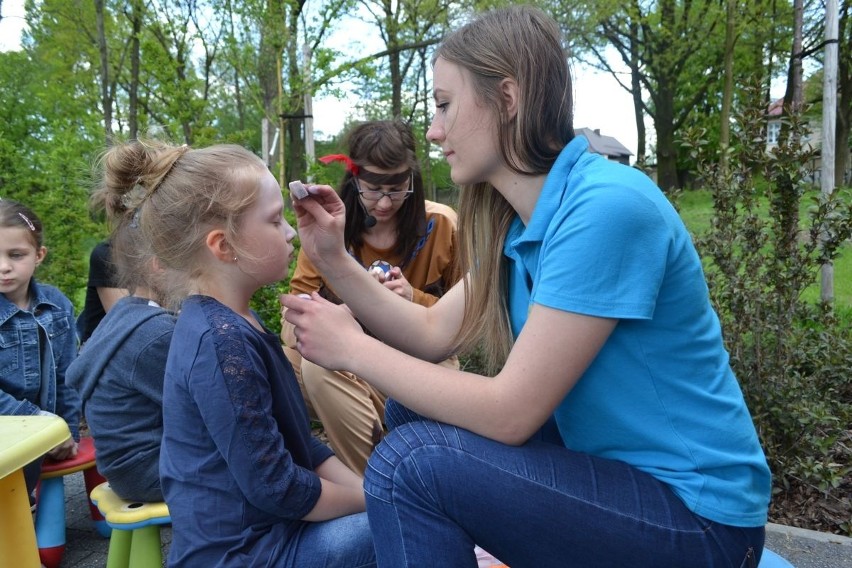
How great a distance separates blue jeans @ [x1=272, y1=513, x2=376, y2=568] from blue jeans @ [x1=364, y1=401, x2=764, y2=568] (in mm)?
251

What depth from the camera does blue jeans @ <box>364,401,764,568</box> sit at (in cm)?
134

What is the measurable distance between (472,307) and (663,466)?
2.01 ft

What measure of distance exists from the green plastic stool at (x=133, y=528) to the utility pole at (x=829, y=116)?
3.67m

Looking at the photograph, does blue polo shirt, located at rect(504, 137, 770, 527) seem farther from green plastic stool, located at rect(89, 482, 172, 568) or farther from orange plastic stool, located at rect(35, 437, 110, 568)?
orange plastic stool, located at rect(35, 437, 110, 568)

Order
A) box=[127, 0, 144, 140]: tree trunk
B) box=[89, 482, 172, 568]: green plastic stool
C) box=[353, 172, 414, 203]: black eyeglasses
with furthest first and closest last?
box=[127, 0, 144, 140]: tree trunk < box=[353, 172, 414, 203]: black eyeglasses < box=[89, 482, 172, 568]: green plastic stool

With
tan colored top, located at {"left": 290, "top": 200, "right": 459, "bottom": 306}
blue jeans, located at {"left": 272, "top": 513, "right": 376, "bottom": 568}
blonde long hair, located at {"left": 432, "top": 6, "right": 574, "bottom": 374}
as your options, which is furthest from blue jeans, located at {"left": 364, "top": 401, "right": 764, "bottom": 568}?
tan colored top, located at {"left": 290, "top": 200, "right": 459, "bottom": 306}

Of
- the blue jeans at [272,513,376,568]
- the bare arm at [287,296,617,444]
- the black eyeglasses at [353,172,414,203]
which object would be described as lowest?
the blue jeans at [272,513,376,568]

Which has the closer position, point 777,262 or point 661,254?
point 661,254

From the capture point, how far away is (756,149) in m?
3.01

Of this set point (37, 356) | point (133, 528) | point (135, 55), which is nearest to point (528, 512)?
point (133, 528)

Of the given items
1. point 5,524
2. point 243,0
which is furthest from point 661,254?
point 243,0

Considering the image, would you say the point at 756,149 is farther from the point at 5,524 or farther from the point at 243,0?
the point at 243,0

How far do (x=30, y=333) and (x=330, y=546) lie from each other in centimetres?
198

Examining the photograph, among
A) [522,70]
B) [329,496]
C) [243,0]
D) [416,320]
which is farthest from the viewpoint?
[243,0]
